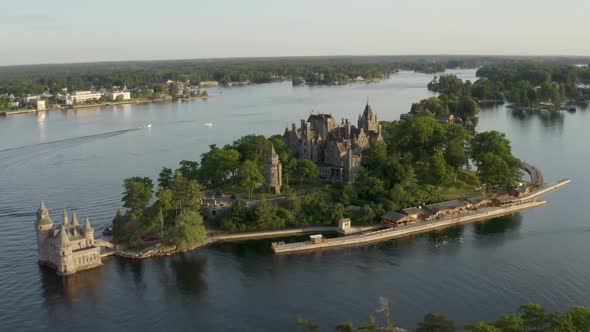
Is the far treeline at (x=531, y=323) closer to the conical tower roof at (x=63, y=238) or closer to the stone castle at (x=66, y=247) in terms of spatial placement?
the stone castle at (x=66, y=247)

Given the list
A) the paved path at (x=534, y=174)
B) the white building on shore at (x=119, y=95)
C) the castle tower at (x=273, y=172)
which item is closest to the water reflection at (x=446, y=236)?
the castle tower at (x=273, y=172)

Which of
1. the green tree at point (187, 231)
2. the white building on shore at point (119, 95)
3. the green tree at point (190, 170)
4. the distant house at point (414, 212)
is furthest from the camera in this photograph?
the white building on shore at point (119, 95)

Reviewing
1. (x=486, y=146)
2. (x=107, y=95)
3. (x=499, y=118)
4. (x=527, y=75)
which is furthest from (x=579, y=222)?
(x=107, y=95)

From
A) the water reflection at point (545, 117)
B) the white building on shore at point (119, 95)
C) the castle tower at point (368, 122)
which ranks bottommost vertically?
the water reflection at point (545, 117)

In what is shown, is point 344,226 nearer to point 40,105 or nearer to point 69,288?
point 69,288

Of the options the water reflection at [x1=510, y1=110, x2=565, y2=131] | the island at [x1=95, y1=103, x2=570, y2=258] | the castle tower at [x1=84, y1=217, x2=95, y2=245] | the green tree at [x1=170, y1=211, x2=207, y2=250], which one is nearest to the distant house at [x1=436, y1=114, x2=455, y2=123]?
the water reflection at [x1=510, y1=110, x2=565, y2=131]

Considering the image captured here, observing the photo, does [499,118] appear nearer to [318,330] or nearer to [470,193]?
[470,193]
